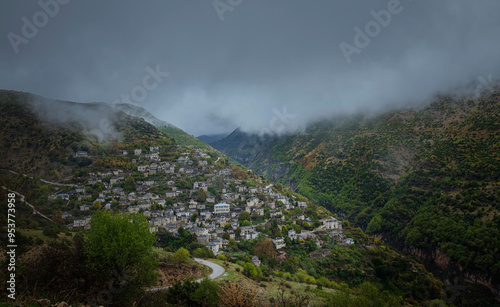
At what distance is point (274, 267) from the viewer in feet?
119

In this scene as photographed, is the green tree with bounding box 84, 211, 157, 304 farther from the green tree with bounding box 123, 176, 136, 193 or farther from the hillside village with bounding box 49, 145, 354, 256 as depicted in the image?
the green tree with bounding box 123, 176, 136, 193

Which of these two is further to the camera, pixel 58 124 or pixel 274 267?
pixel 58 124

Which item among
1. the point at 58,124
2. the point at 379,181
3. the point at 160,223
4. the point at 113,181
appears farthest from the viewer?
the point at 379,181

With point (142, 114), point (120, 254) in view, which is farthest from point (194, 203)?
point (142, 114)

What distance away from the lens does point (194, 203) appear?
182ft

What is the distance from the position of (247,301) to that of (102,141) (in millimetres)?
88166

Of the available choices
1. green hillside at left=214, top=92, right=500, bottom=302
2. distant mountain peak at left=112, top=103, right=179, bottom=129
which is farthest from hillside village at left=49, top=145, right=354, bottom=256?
distant mountain peak at left=112, top=103, right=179, bottom=129

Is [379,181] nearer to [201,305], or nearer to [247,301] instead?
[201,305]

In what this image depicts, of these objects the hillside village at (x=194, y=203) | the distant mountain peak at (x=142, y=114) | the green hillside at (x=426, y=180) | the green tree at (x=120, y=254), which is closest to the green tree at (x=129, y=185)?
the hillside village at (x=194, y=203)

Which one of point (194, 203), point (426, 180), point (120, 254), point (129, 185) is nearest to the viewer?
point (120, 254)

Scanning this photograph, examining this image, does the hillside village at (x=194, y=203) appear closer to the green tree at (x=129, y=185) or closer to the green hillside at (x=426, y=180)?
the green tree at (x=129, y=185)

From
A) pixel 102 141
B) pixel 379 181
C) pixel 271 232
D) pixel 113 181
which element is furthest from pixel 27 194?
pixel 379 181

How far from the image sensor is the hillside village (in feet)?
Answer: 147

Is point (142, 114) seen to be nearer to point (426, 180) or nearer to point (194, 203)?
point (194, 203)
